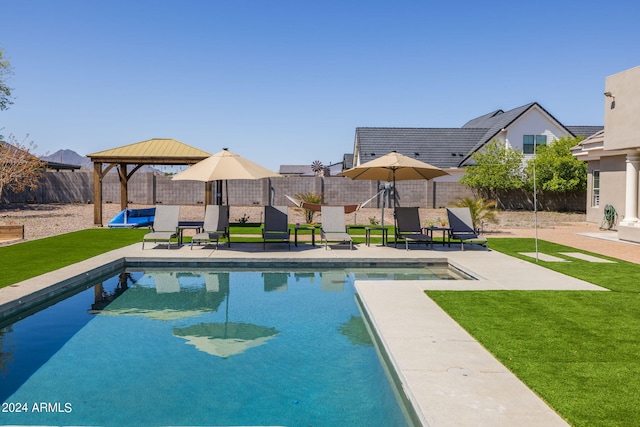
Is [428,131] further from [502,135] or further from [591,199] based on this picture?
[591,199]

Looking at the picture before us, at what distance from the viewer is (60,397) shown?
429cm

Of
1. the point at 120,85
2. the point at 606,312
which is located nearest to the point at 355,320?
the point at 606,312

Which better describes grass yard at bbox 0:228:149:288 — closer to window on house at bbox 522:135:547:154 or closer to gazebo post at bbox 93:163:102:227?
gazebo post at bbox 93:163:102:227

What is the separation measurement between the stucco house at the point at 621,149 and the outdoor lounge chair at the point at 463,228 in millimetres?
5179

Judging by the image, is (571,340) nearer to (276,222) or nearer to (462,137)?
(276,222)

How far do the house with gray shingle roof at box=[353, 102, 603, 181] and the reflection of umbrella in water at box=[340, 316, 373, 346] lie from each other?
2773 centimetres

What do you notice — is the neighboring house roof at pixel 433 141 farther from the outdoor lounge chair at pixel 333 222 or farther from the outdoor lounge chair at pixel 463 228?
the outdoor lounge chair at pixel 333 222

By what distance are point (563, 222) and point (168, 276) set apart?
18493mm

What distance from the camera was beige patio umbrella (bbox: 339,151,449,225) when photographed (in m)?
12.0

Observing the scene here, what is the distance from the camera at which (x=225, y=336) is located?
6.08 metres

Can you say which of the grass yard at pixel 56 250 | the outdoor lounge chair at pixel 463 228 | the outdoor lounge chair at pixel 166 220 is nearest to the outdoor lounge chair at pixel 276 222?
the outdoor lounge chair at pixel 166 220

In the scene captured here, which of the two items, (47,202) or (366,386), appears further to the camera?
(47,202)

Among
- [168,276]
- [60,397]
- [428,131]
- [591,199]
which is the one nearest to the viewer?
[60,397]

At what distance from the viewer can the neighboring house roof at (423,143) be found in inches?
1384
